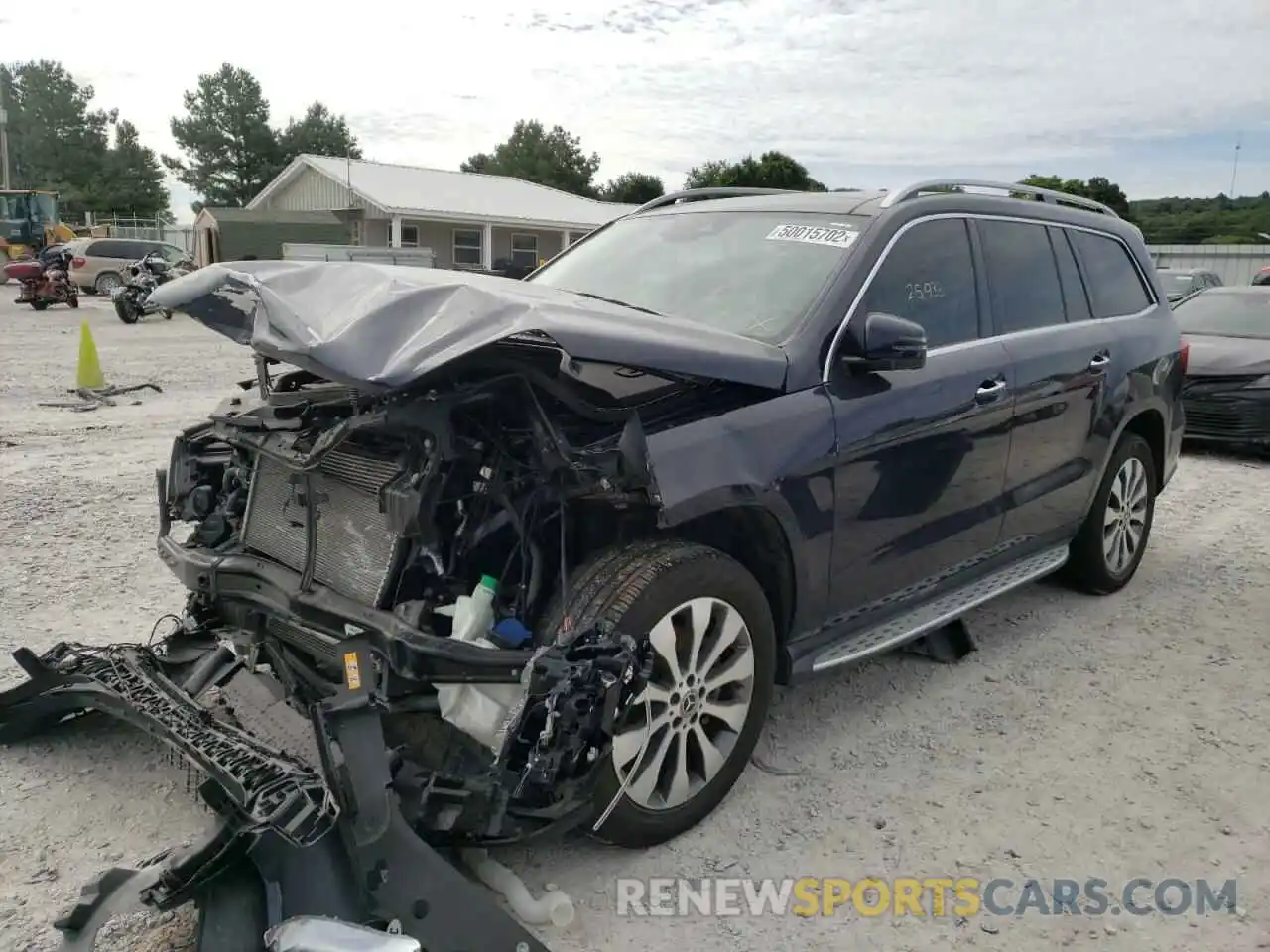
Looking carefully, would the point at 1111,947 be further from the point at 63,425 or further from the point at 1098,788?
the point at 63,425

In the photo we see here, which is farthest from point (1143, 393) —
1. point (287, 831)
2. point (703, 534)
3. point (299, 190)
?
point (299, 190)

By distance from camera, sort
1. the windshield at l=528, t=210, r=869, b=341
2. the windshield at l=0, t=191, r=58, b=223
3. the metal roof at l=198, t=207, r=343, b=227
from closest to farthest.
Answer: the windshield at l=528, t=210, r=869, b=341, the metal roof at l=198, t=207, r=343, b=227, the windshield at l=0, t=191, r=58, b=223

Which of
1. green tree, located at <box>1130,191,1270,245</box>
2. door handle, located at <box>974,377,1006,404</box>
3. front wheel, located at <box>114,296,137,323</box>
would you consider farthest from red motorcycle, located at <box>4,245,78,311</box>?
green tree, located at <box>1130,191,1270,245</box>

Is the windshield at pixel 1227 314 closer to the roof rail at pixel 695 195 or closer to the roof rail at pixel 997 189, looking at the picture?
the roof rail at pixel 997 189

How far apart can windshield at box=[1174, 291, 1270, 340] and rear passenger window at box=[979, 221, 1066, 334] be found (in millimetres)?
6552

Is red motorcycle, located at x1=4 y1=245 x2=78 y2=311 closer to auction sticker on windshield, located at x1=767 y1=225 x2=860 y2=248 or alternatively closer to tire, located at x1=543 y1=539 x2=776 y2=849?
auction sticker on windshield, located at x1=767 y1=225 x2=860 y2=248

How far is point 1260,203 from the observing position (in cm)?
4525

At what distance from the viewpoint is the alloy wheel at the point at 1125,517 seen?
5.34 metres

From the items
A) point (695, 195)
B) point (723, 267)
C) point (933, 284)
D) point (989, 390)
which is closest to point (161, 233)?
point (695, 195)

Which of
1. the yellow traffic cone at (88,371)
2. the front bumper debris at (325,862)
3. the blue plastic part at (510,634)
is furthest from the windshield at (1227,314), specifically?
the yellow traffic cone at (88,371)

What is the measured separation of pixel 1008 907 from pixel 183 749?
92.2 inches

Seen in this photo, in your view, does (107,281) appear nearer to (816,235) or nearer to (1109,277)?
(1109,277)

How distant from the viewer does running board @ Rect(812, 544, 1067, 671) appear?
3570 millimetres

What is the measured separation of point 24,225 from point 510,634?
38.0 metres
